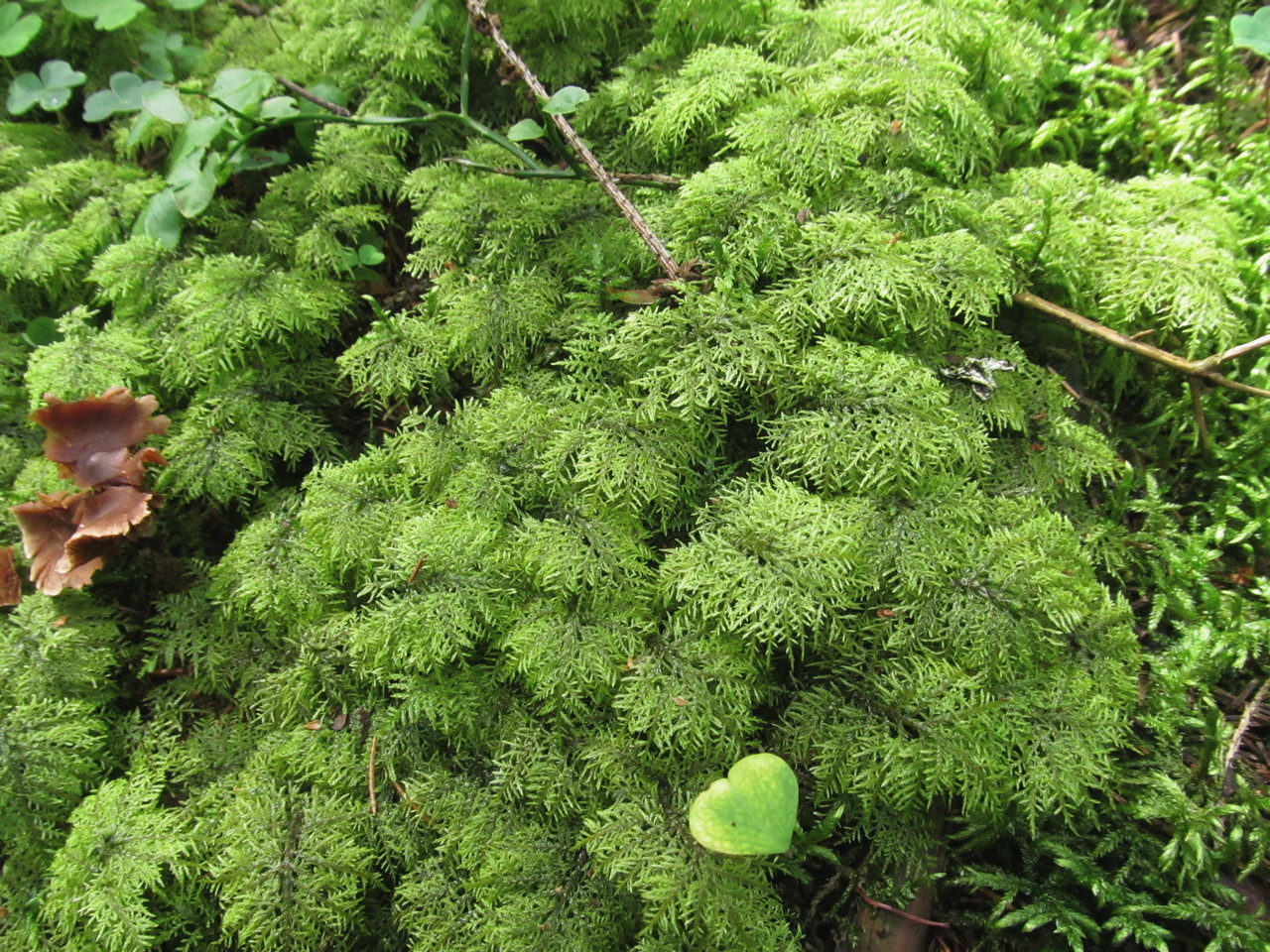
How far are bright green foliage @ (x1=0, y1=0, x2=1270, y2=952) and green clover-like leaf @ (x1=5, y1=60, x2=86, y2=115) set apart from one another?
0.41 meters

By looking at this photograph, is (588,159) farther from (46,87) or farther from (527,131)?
(46,87)

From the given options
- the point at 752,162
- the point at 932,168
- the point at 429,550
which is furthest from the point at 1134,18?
the point at 429,550

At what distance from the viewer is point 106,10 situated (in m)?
2.40

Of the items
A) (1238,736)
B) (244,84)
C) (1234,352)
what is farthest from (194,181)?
(1238,736)

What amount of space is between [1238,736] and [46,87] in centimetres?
389

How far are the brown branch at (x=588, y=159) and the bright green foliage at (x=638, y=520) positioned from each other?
2.5 inches

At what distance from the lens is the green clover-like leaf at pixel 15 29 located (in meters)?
2.44

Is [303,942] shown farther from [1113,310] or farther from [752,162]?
[1113,310]

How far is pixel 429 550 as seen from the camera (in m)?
1.58

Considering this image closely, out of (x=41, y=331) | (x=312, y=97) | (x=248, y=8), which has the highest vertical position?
(x=248, y=8)

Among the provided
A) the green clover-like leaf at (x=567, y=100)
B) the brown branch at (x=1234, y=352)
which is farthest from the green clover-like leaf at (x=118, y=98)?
the brown branch at (x=1234, y=352)

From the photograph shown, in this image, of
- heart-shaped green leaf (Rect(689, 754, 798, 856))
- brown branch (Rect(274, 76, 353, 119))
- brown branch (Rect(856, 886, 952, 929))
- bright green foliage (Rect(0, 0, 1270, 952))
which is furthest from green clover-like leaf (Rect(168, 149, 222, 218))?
brown branch (Rect(856, 886, 952, 929))

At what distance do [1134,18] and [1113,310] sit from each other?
148 cm

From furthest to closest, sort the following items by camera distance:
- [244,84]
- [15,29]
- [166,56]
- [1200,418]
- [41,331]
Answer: [166,56], [15,29], [41,331], [244,84], [1200,418]
